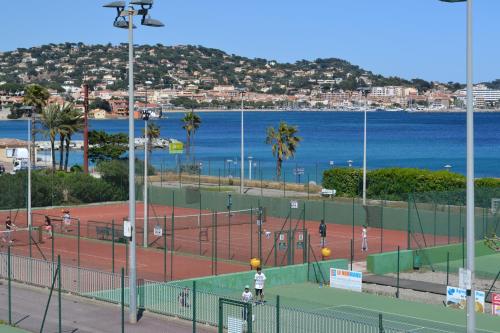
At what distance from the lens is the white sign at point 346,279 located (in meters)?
33.3

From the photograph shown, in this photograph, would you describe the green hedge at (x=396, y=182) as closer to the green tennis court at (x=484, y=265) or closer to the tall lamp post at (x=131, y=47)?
the green tennis court at (x=484, y=265)

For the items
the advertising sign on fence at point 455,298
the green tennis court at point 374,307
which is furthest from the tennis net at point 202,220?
the advertising sign on fence at point 455,298

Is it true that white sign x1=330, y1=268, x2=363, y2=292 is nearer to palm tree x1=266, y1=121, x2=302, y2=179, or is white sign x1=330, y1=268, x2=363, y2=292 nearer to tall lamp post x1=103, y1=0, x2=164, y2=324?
tall lamp post x1=103, y1=0, x2=164, y2=324

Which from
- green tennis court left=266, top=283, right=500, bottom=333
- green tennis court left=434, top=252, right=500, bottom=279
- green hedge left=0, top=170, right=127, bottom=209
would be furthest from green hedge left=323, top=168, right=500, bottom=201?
green tennis court left=266, top=283, right=500, bottom=333

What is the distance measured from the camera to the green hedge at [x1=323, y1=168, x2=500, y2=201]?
200 ft

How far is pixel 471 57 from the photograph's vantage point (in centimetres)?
1712

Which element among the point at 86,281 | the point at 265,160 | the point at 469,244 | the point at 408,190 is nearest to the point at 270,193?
the point at 408,190

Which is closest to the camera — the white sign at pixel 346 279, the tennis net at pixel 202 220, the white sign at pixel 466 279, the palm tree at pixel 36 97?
the white sign at pixel 466 279

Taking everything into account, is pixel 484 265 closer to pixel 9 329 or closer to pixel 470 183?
pixel 9 329

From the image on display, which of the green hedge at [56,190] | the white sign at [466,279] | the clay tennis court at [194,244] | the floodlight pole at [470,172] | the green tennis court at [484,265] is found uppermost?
the floodlight pole at [470,172]

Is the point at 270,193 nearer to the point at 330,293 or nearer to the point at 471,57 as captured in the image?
the point at 330,293

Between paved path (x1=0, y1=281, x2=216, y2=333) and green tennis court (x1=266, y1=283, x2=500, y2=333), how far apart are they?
378cm

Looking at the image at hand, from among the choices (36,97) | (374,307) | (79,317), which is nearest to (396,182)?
(374,307)

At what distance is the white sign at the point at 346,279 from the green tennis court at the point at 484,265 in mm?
6428
